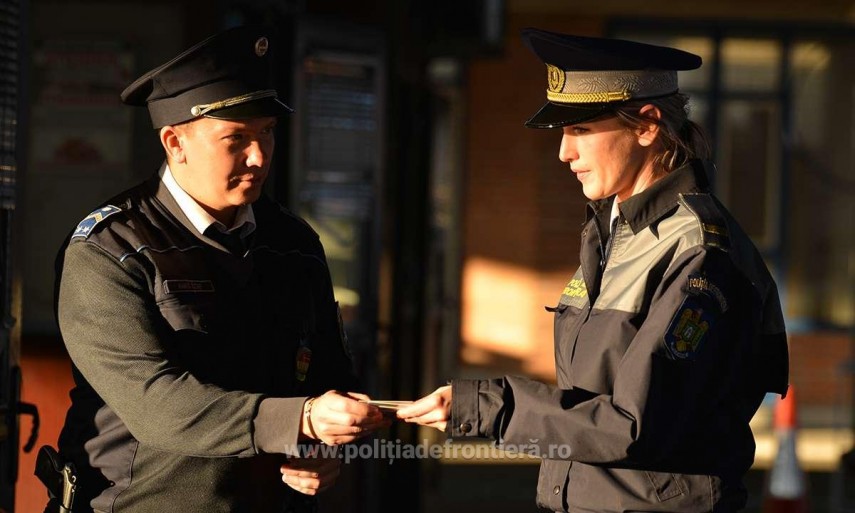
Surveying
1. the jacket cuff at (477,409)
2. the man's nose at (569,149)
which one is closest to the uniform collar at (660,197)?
the man's nose at (569,149)

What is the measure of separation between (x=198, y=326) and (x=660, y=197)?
1.02 m

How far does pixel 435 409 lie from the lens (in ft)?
9.34

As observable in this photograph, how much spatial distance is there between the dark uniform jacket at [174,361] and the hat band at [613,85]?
806 millimetres

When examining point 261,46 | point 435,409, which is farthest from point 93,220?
point 435,409

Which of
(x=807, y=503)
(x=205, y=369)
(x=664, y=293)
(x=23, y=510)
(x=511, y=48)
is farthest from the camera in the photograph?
(x=511, y=48)

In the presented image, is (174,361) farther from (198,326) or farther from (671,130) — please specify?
(671,130)

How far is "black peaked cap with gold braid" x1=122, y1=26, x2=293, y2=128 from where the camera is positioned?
3.03 meters

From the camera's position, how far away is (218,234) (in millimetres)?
3102

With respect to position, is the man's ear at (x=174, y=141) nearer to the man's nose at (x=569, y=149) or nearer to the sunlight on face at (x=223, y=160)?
the sunlight on face at (x=223, y=160)

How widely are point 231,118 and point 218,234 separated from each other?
0.89 ft

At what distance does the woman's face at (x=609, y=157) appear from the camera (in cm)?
292

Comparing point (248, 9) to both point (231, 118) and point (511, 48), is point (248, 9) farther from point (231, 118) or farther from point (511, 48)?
point (511, 48)

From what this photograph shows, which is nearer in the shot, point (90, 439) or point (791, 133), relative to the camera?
point (90, 439)

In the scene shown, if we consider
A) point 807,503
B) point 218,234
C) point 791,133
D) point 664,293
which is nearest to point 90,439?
point 218,234
